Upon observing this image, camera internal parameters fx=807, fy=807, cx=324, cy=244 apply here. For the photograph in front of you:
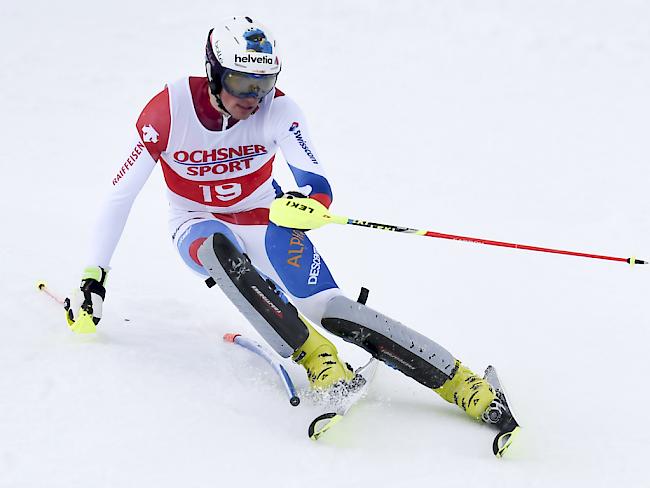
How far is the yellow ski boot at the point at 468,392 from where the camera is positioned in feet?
11.3

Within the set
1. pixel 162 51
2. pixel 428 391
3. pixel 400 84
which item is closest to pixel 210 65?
pixel 428 391

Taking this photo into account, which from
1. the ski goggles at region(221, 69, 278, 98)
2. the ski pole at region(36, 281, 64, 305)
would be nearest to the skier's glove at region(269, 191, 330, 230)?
the ski goggles at region(221, 69, 278, 98)

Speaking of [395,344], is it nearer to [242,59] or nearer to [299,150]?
[299,150]

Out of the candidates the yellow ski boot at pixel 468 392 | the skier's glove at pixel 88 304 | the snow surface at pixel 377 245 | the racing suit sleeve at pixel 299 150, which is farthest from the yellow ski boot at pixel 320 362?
the skier's glove at pixel 88 304

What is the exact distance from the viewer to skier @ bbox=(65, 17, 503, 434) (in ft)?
11.3

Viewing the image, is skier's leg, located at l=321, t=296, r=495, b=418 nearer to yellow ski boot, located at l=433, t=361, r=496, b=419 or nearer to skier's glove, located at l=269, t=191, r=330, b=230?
yellow ski boot, located at l=433, t=361, r=496, b=419

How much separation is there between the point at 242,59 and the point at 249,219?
872 millimetres

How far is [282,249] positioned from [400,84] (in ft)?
17.3

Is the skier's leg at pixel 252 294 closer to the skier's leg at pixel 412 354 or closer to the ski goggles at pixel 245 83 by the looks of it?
the skier's leg at pixel 412 354

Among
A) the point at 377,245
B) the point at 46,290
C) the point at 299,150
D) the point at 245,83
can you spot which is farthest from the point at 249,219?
the point at 377,245

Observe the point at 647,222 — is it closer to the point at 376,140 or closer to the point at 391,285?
the point at 391,285

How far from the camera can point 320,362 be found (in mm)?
3537

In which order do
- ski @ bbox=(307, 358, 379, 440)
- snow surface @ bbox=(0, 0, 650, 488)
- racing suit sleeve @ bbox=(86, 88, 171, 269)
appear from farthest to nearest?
1. racing suit sleeve @ bbox=(86, 88, 171, 269)
2. ski @ bbox=(307, 358, 379, 440)
3. snow surface @ bbox=(0, 0, 650, 488)

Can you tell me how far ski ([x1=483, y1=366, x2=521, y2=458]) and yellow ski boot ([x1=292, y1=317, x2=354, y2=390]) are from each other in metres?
0.62
